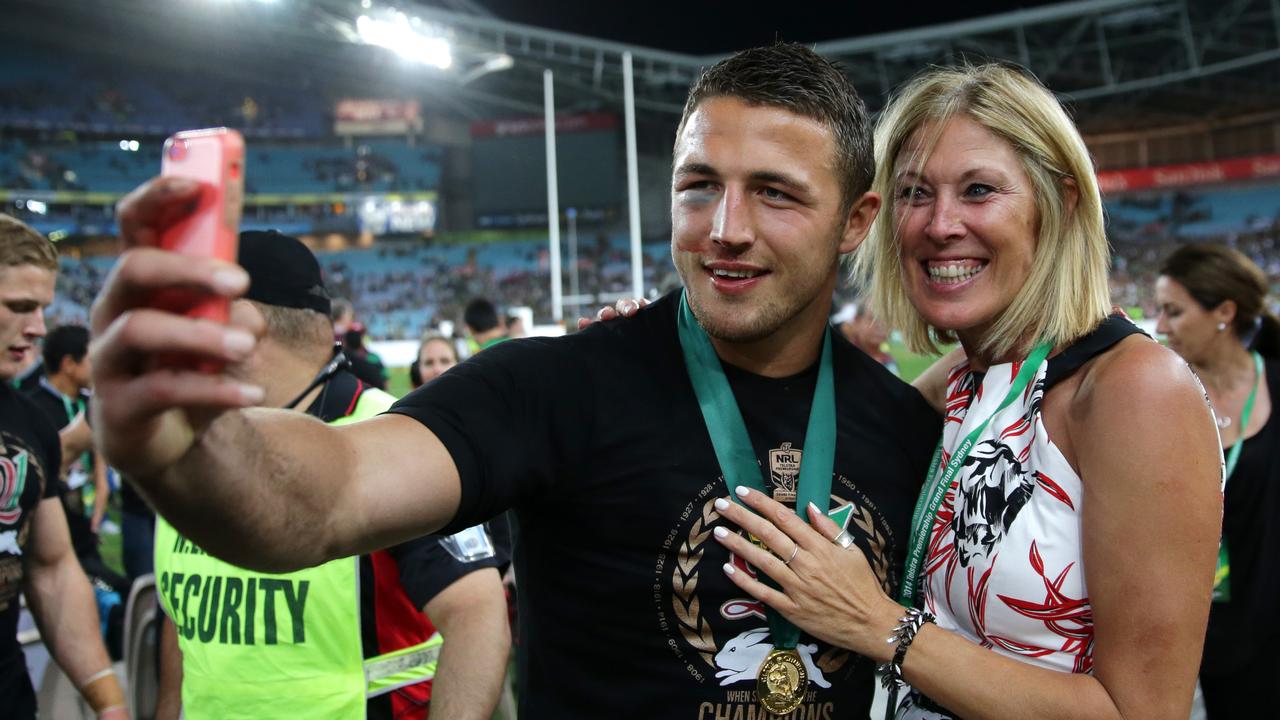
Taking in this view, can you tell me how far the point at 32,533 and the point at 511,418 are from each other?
222cm

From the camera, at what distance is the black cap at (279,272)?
226 centimetres

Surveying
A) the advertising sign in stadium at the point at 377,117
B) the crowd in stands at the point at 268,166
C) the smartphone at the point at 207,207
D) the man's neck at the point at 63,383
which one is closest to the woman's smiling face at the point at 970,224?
the smartphone at the point at 207,207

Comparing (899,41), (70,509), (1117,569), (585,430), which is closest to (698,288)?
(585,430)

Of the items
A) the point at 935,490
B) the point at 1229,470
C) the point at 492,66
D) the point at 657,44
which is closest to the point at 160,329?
the point at 935,490

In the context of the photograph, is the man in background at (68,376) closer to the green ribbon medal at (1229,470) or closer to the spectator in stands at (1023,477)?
the spectator in stands at (1023,477)

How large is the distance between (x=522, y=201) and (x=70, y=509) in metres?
29.3

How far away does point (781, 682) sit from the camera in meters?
1.48

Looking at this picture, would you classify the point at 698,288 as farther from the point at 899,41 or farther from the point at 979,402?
the point at 899,41

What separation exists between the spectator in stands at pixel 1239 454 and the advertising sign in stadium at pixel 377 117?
39.6 m

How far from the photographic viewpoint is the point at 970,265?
1.84 metres

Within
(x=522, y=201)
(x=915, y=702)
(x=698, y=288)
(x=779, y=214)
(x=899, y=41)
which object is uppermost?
(x=899, y=41)

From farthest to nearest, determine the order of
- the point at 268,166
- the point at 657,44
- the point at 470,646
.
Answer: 1. the point at 657,44
2. the point at 268,166
3. the point at 470,646

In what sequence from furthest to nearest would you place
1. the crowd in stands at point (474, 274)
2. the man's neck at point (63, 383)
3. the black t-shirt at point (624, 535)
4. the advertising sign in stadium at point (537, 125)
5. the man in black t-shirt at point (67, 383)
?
the advertising sign in stadium at point (537, 125) < the crowd in stands at point (474, 274) < the man's neck at point (63, 383) < the man in black t-shirt at point (67, 383) < the black t-shirt at point (624, 535)

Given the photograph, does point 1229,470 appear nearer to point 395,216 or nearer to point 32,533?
point 32,533
